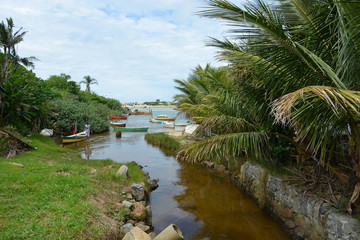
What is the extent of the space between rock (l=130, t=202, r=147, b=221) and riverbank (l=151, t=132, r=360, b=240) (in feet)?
11.6

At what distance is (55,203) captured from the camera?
494cm

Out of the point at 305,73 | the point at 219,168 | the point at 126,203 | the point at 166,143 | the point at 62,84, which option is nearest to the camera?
the point at 305,73

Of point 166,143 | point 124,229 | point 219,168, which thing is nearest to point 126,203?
point 124,229

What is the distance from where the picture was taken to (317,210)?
477cm

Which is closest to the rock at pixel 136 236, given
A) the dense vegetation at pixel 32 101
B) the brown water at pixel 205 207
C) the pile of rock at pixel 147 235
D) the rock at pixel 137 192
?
the pile of rock at pixel 147 235

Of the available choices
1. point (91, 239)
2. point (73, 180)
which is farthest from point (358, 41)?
point (73, 180)

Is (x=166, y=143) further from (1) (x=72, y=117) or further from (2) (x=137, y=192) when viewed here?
(1) (x=72, y=117)

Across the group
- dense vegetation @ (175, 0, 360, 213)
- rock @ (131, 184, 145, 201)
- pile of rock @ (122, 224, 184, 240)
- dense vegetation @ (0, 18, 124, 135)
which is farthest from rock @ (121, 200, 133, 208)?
dense vegetation @ (0, 18, 124, 135)

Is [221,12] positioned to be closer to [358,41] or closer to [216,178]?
[358,41]

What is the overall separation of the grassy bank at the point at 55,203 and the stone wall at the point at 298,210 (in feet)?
13.1

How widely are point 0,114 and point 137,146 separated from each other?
30.7 feet

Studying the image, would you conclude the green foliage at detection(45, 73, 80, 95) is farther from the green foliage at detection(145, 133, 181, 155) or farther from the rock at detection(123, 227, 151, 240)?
the rock at detection(123, 227, 151, 240)

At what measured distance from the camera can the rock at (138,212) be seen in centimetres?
571

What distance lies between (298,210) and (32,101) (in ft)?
42.8
